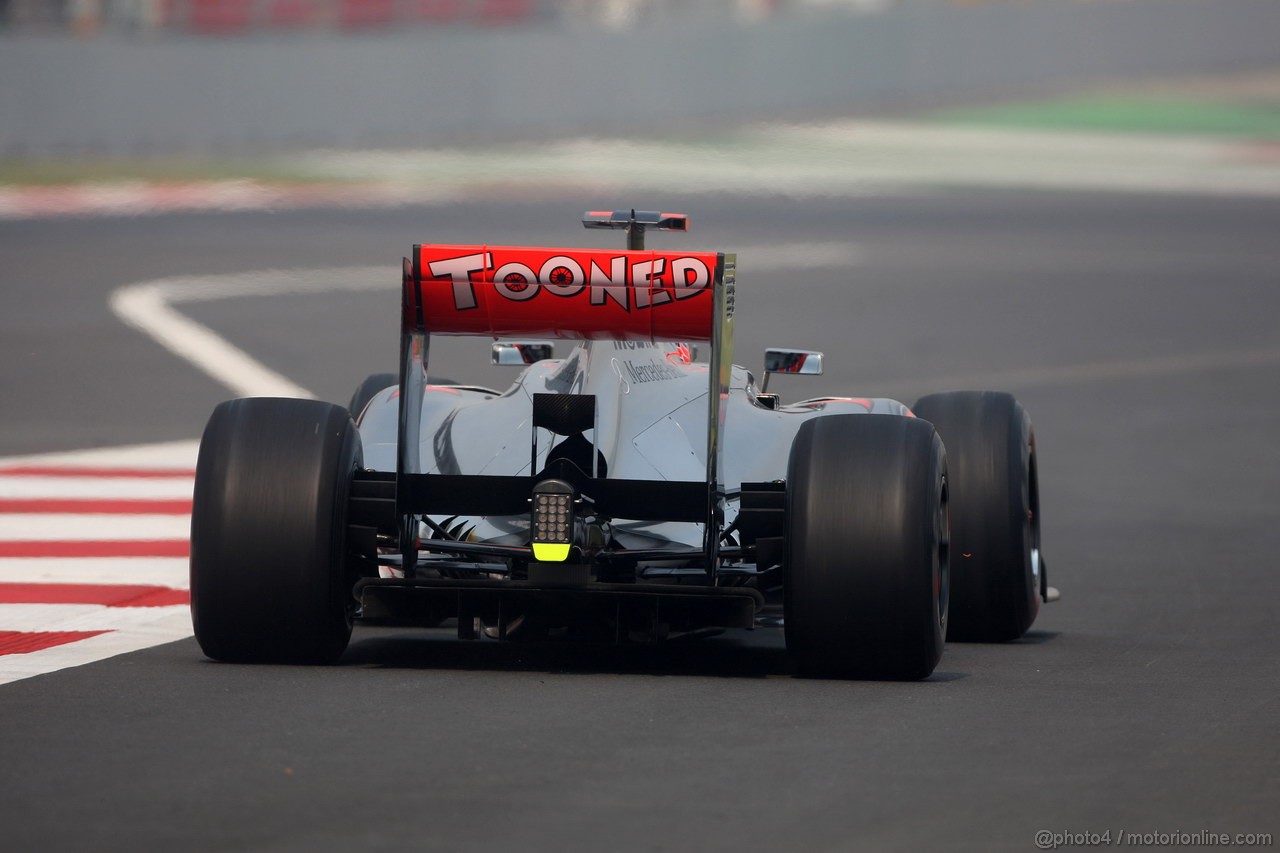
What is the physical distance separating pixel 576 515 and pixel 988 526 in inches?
78.0

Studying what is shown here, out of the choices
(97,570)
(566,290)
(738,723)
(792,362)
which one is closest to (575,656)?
(566,290)

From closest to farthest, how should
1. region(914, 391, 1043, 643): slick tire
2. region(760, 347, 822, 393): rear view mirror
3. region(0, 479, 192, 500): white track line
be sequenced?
region(914, 391, 1043, 643): slick tire → region(760, 347, 822, 393): rear view mirror → region(0, 479, 192, 500): white track line

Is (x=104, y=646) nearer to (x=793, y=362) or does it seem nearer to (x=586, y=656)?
(x=586, y=656)

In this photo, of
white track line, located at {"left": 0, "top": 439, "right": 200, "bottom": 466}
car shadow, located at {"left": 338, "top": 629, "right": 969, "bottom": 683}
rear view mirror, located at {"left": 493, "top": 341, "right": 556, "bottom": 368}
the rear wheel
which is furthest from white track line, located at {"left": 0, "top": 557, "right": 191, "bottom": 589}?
the rear wheel

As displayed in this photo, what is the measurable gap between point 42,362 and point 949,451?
461 inches

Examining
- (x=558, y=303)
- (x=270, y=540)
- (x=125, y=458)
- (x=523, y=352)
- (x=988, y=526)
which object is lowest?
(x=125, y=458)

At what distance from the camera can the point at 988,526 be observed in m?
8.97

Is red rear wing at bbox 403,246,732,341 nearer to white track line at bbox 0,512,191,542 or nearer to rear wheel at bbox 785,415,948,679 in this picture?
rear wheel at bbox 785,415,948,679

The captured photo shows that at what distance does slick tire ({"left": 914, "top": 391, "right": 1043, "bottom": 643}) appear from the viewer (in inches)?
354

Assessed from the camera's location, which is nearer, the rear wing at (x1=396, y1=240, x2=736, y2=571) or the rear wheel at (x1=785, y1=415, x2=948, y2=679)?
the rear wheel at (x1=785, y1=415, x2=948, y2=679)

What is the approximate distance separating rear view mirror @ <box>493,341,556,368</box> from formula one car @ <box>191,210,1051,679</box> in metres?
1.81

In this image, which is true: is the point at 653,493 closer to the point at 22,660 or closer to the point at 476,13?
the point at 22,660

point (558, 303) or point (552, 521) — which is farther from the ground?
point (558, 303)

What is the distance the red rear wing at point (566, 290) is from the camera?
25.6 feet
